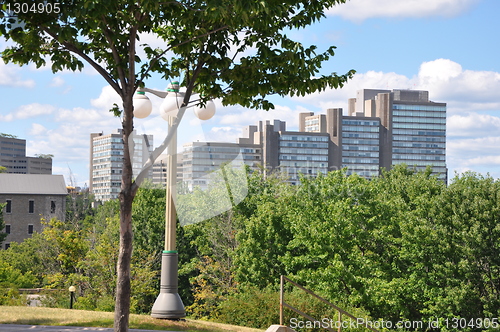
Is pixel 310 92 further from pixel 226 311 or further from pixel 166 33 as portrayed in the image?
pixel 226 311

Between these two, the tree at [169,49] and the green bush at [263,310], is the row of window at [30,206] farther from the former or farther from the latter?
the tree at [169,49]

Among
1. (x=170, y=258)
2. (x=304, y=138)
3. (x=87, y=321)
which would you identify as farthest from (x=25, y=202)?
(x=304, y=138)

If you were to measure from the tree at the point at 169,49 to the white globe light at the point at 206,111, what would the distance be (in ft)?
2.87

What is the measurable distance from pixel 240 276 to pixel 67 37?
→ 99.2 feet

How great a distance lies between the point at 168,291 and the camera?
11.8 metres

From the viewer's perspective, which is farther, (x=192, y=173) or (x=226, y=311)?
(x=226, y=311)

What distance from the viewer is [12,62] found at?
9.06 metres

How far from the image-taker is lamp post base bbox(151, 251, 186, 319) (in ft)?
38.6

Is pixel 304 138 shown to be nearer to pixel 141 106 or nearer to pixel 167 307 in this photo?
pixel 167 307

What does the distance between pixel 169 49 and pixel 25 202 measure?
7676 centimetres

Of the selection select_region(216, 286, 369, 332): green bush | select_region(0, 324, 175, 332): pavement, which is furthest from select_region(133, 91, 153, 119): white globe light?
select_region(216, 286, 369, 332): green bush

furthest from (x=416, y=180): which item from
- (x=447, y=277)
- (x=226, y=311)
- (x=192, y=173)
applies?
(x=192, y=173)

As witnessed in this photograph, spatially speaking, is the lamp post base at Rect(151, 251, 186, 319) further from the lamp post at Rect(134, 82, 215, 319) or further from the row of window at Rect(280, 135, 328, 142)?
the row of window at Rect(280, 135, 328, 142)

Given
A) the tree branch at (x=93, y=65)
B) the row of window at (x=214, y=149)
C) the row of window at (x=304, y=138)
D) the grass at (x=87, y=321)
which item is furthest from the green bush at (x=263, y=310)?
the row of window at (x=304, y=138)
